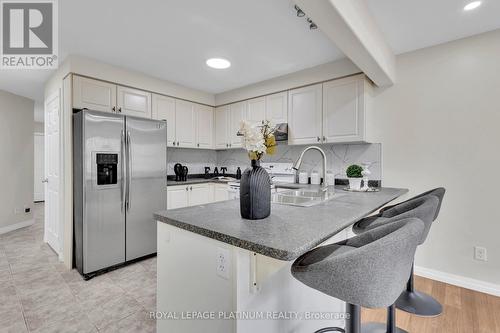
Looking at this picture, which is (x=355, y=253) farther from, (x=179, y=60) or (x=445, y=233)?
(x=179, y=60)

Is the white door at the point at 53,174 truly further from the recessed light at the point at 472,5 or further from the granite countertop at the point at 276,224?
the recessed light at the point at 472,5

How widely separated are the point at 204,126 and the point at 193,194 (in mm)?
1251

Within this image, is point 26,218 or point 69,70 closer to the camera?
point 69,70

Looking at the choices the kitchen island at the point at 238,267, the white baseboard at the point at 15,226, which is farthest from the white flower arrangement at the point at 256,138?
the white baseboard at the point at 15,226

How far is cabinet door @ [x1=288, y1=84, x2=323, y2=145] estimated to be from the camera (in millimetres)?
3118

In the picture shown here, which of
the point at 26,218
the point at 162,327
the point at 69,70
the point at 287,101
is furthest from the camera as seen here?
the point at 26,218

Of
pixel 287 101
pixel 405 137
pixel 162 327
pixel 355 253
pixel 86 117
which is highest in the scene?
pixel 287 101

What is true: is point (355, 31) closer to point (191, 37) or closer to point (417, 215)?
point (417, 215)

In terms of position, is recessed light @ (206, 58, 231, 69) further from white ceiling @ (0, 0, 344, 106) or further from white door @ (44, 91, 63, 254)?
white door @ (44, 91, 63, 254)

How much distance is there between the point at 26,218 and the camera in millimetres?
4496

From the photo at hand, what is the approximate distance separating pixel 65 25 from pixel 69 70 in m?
0.68

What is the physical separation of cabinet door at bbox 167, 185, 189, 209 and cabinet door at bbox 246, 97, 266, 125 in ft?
4.71

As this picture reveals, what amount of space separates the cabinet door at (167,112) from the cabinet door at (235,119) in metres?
0.94

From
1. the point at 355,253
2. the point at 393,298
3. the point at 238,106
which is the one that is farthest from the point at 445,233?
the point at 238,106
